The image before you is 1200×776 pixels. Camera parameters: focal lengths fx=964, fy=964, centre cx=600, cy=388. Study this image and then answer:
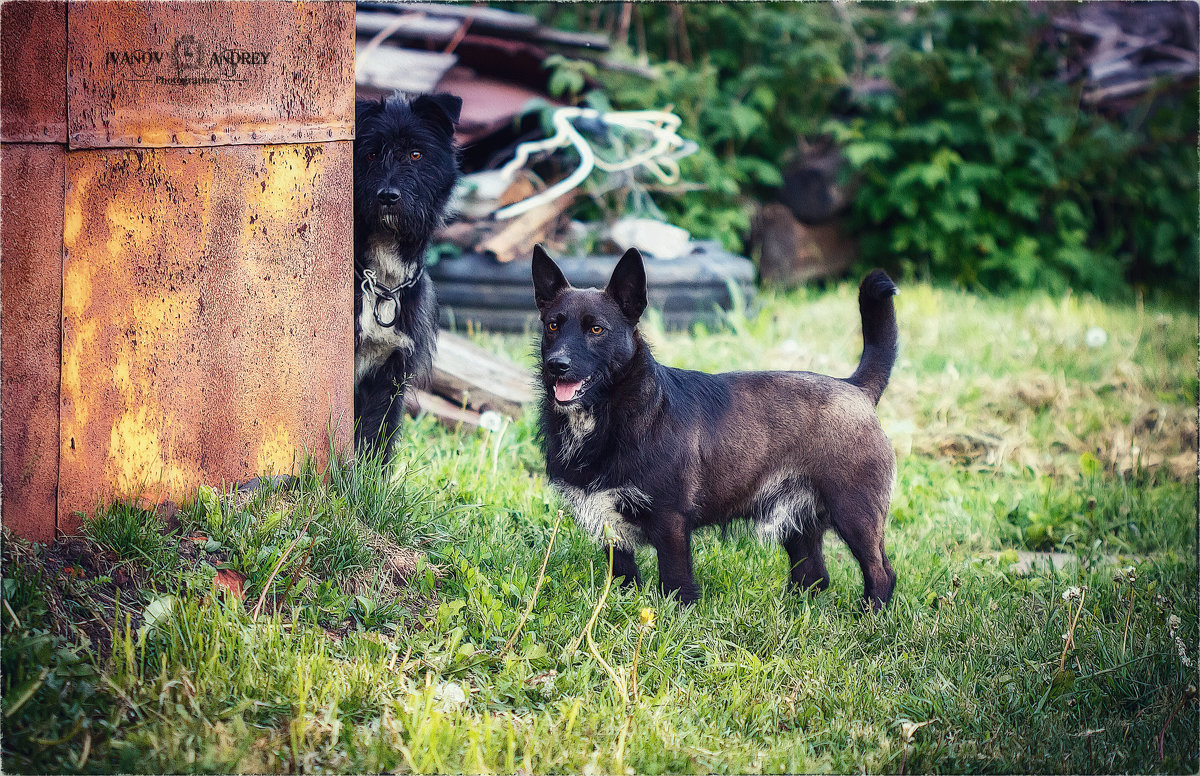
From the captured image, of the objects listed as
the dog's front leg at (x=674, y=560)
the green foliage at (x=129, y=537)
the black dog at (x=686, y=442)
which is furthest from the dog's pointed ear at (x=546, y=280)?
the green foliage at (x=129, y=537)

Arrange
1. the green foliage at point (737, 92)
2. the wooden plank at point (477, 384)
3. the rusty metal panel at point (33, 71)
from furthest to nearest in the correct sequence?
1. the green foliage at point (737, 92)
2. the wooden plank at point (477, 384)
3. the rusty metal panel at point (33, 71)

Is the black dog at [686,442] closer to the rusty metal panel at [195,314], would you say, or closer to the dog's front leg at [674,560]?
the dog's front leg at [674,560]

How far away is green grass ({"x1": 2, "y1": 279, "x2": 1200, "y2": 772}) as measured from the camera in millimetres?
2668

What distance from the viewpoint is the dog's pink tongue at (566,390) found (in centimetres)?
358

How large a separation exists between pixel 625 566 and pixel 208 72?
2353 mm

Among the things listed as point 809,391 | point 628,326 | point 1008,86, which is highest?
point 1008,86

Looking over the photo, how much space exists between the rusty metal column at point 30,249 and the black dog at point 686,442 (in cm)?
165

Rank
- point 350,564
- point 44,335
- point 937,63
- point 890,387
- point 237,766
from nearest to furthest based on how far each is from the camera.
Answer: point 237,766
point 44,335
point 350,564
point 890,387
point 937,63

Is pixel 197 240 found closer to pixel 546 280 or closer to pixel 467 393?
pixel 546 280

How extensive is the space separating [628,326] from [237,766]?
2036 mm

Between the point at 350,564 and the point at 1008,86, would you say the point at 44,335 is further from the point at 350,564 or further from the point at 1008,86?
the point at 1008,86

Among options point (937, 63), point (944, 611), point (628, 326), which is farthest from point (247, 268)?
point (937, 63)

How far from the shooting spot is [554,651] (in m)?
3.28

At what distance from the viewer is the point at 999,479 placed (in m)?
5.78
